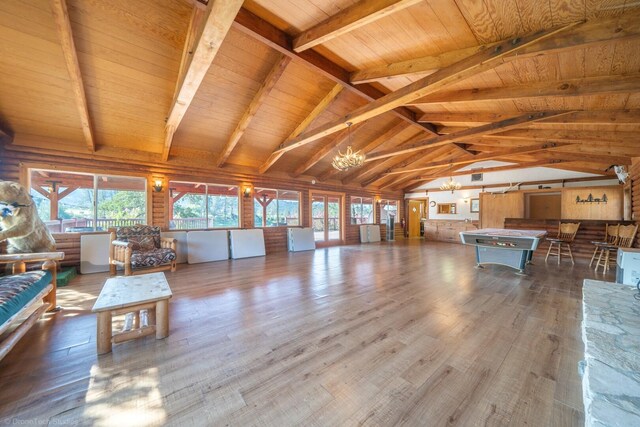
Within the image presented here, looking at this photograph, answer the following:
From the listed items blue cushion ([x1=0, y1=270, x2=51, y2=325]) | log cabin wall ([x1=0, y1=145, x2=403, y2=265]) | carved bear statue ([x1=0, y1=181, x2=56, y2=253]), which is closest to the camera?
blue cushion ([x1=0, y1=270, x2=51, y2=325])

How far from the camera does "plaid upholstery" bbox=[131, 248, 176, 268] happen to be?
385 centimetres

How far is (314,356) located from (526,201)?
35.1 feet

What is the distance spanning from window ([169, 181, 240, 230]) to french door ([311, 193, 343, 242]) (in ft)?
9.59

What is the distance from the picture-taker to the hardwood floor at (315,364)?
1.39 m

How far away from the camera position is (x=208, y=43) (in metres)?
2.52

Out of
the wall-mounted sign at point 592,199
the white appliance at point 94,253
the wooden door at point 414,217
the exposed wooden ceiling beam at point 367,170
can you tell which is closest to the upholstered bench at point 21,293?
the white appliance at point 94,253

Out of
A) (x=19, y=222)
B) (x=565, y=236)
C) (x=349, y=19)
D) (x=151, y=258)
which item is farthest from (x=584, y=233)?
(x=19, y=222)

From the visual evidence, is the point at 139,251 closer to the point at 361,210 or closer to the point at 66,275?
the point at 66,275

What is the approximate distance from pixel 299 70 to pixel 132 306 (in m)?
4.18

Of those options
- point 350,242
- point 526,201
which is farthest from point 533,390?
point 526,201

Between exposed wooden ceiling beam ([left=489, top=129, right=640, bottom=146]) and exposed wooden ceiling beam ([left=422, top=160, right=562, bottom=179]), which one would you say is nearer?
exposed wooden ceiling beam ([left=489, top=129, right=640, bottom=146])

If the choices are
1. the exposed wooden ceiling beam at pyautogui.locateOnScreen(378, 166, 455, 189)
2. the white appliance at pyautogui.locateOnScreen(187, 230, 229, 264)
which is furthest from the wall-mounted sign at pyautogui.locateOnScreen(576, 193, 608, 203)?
the white appliance at pyautogui.locateOnScreen(187, 230, 229, 264)

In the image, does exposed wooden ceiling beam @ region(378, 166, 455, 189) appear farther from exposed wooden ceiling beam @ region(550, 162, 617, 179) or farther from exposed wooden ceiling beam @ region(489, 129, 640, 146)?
exposed wooden ceiling beam @ region(489, 129, 640, 146)

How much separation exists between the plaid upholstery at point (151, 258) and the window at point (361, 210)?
23.2 ft
